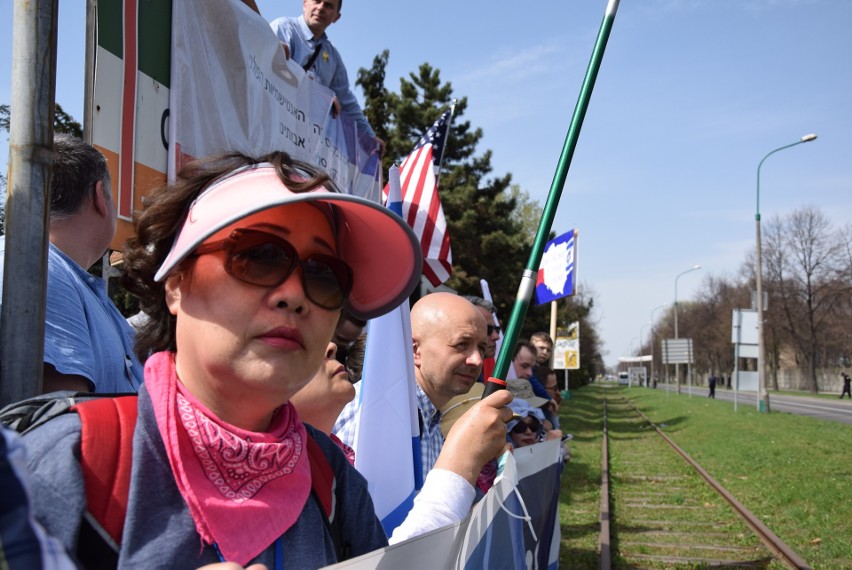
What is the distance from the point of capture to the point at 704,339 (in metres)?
88.1

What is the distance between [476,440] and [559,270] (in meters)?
8.78

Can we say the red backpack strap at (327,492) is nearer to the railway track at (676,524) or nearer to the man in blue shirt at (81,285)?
the man in blue shirt at (81,285)

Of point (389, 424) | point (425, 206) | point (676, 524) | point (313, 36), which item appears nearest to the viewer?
point (389, 424)

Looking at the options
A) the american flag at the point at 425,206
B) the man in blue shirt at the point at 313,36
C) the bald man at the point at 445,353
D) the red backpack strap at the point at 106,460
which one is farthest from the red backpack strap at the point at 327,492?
the american flag at the point at 425,206

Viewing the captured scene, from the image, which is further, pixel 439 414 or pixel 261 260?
pixel 439 414

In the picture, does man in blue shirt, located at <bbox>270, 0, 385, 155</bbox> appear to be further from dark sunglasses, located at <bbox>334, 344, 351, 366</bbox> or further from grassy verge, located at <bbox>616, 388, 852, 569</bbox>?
grassy verge, located at <bbox>616, 388, 852, 569</bbox>

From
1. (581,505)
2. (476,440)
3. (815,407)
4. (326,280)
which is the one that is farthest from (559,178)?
(815,407)

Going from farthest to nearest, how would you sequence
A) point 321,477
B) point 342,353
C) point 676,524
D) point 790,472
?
point 790,472 → point 676,524 → point 342,353 → point 321,477

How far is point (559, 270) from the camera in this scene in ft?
34.9

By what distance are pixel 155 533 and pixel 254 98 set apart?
2997 mm

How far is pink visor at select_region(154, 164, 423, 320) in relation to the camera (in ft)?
4.50

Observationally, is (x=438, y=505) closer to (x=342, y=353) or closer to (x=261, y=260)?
(x=261, y=260)

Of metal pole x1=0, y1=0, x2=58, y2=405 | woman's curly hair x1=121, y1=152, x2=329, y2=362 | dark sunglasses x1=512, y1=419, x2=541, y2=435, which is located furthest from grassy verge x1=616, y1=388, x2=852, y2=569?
metal pole x1=0, y1=0, x2=58, y2=405

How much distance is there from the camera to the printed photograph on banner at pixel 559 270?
405 inches
